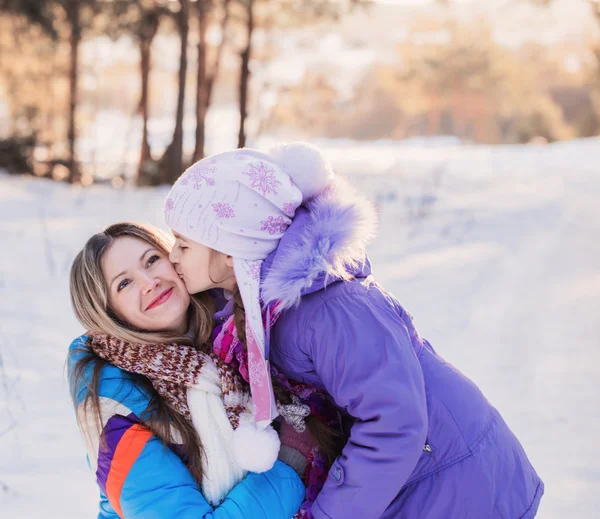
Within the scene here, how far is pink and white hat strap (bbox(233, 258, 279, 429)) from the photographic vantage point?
161 cm

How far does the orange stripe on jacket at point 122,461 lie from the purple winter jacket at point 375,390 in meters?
0.41

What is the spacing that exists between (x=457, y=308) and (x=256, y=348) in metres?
3.24

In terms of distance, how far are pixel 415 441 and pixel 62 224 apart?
20.1 ft

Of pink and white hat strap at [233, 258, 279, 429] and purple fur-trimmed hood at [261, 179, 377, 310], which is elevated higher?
purple fur-trimmed hood at [261, 179, 377, 310]

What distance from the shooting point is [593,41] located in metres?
19.9

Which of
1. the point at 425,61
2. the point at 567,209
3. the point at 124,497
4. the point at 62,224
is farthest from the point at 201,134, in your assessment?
the point at 425,61

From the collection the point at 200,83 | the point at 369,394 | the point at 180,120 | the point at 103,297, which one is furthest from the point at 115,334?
the point at 200,83

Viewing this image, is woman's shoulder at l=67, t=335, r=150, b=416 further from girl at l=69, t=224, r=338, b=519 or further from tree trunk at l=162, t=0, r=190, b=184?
tree trunk at l=162, t=0, r=190, b=184

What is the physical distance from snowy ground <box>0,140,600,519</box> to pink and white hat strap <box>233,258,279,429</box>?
1.08 m

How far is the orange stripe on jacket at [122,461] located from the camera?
63.8 inches

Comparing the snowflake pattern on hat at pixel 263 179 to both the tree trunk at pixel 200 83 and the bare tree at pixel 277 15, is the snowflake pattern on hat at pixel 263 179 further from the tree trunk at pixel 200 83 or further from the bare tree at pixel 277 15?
the bare tree at pixel 277 15

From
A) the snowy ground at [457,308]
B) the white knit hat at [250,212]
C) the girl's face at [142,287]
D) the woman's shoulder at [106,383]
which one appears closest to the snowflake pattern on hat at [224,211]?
the white knit hat at [250,212]

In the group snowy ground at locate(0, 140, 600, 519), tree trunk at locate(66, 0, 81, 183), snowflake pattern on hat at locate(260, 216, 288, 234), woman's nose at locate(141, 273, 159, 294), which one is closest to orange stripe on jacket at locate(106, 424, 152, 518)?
woman's nose at locate(141, 273, 159, 294)

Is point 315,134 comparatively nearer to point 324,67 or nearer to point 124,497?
point 324,67
